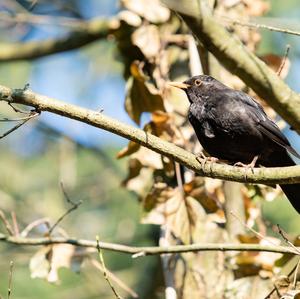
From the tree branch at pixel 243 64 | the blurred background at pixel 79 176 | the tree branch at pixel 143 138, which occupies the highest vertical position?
the tree branch at pixel 243 64

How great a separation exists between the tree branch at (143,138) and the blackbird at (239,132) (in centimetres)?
98

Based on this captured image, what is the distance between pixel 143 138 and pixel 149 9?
7.74 feet

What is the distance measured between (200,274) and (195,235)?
0.30 m

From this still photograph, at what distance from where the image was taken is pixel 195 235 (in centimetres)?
518

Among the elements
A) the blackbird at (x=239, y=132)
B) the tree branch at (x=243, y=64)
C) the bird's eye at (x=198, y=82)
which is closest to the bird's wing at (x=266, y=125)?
the blackbird at (x=239, y=132)

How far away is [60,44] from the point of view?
6.35m

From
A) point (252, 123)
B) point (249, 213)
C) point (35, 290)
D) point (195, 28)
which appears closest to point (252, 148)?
point (252, 123)

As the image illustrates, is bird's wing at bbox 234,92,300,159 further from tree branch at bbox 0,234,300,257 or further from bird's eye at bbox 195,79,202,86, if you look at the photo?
tree branch at bbox 0,234,300,257

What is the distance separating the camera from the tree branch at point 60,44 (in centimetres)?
618

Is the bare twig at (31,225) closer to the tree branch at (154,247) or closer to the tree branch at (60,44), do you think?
the tree branch at (154,247)

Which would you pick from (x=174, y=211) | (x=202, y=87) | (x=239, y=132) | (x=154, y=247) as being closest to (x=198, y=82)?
(x=202, y=87)

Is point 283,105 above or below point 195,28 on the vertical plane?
below

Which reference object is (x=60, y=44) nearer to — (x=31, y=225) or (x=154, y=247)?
(x=31, y=225)

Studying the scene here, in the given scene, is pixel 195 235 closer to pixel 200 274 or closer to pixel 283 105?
pixel 200 274
